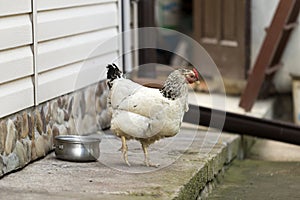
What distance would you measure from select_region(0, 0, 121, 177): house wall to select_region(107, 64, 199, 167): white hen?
59 cm

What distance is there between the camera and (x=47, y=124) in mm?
5566

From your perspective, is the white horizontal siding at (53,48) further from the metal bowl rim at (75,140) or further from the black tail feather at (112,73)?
the black tail feather at (112,73)

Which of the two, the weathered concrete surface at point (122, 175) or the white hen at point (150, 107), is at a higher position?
the white hen at point (150, 107)

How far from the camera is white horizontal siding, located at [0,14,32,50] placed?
15.7 feet

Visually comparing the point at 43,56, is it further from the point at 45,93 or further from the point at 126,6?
the point at 126,6

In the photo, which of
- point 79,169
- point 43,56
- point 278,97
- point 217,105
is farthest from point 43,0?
point 278,97

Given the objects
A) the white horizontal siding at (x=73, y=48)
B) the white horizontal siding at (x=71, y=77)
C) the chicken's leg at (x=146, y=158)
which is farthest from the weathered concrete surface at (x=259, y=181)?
the white horizontal siding at (x=73, y=48)

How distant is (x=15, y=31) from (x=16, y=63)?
0.20 metres

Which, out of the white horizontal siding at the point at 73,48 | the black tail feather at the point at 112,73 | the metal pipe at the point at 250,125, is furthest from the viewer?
the metal pipe at the point at 250,125

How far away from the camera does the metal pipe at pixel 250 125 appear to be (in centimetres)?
688

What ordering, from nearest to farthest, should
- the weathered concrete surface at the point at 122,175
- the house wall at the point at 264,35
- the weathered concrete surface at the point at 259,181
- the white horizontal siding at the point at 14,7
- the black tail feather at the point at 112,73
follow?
the weathered concrete surface at the point at 122,175 < the white horizontal siding at the point at 14,7 < the black tail feather at the point at 112,73 < the weathered concrete surface at the point at 259,181 < the house wall at the point at 264,35

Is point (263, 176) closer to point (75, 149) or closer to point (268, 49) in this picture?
point (75, 149)

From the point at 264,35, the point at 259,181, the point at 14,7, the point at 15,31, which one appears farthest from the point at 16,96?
the point at 264,35

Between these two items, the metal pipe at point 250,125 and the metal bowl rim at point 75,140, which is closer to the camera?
the metal bowl rim at point 75,140
